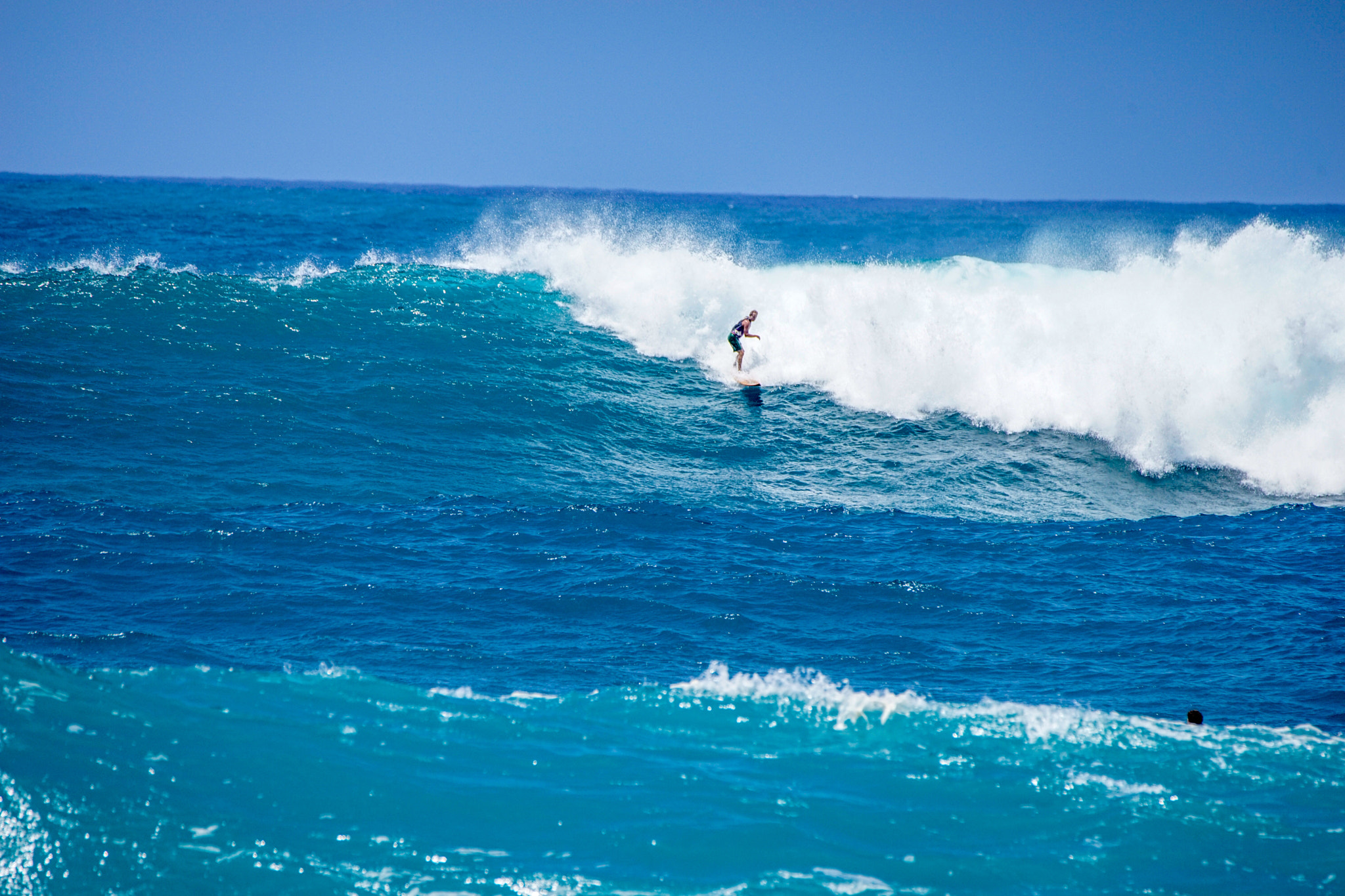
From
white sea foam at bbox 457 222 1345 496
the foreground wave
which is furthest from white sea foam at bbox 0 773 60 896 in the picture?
white sea foam at bbox 457 222 1345 496

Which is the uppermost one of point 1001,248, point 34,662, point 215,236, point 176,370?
point 1001,248

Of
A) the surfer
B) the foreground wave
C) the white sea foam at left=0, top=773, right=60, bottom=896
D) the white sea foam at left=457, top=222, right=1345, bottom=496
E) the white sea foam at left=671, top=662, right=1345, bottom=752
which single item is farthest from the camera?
the surfer

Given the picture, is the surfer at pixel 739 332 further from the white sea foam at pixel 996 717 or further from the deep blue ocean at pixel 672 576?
the white sea foam at pixel 996 717

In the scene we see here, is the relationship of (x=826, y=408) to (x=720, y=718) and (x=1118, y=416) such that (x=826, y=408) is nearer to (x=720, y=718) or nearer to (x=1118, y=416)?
(x=1118, y=416)

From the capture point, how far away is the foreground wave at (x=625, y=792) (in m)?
5.88

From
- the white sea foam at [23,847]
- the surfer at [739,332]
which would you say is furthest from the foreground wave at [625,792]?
the surfer at [739,332]

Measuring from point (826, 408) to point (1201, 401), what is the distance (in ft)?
20.4

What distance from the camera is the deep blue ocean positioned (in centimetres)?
623

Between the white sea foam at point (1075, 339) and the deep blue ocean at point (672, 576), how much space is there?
0.30ft

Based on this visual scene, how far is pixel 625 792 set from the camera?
6676 millimetres

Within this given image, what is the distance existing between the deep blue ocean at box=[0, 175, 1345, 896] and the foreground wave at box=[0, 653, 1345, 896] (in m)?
0.03

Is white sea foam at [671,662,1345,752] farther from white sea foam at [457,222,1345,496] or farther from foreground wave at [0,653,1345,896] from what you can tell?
white sea foam at [457,222,1345,496]

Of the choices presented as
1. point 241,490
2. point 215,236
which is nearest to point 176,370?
point 241,490

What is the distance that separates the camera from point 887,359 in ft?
60.0
